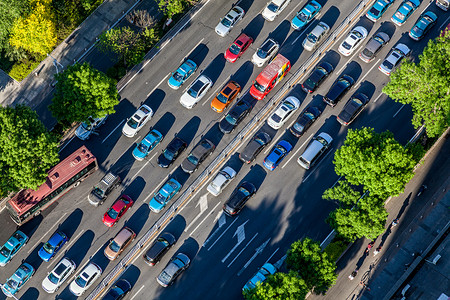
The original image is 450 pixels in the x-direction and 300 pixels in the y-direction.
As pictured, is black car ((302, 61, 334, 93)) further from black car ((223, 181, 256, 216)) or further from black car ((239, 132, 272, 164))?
black car ((223, 181, 256, 216))

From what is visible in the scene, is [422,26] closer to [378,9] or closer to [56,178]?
[378,9]

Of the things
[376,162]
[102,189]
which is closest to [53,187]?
[102,189]

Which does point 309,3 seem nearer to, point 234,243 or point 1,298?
point 234,243

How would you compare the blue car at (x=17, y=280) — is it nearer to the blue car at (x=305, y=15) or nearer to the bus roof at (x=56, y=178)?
the bus roof at (x=56, y=178)

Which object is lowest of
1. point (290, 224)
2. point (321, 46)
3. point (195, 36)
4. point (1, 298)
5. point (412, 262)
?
point (1, 298)

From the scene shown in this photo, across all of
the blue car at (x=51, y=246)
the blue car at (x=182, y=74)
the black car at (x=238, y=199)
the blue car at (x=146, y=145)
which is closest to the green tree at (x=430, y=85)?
the black car at (x=238, y=199)

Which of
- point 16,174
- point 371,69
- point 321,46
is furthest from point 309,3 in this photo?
point 16,174

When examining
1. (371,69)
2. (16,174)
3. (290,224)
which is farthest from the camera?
(371,69)
